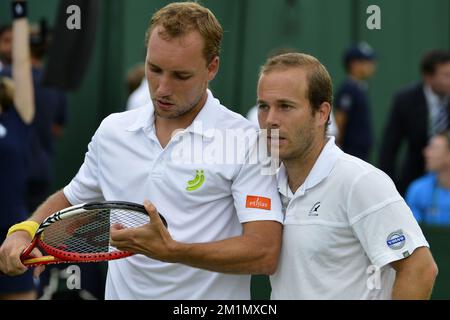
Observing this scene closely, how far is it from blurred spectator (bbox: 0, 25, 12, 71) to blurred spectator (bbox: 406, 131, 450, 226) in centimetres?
357

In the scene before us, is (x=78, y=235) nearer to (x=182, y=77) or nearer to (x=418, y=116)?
(x=182, y=77)

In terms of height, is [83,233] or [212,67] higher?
[212,67]

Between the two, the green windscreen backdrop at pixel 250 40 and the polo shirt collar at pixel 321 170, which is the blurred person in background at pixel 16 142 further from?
the polo shirt collar at pixel 321 170

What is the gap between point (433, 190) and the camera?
8.09 meters

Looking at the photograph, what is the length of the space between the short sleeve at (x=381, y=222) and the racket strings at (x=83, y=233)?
0.95 m

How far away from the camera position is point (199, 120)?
14.5ft

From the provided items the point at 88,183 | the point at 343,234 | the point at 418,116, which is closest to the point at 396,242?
the point at 343,234

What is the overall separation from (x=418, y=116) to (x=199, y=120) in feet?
16.9

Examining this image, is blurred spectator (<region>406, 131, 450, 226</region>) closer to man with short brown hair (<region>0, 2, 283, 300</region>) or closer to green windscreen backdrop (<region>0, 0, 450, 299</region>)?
green windscreen backdrop (<region>0, 0, 450, 299</region>)

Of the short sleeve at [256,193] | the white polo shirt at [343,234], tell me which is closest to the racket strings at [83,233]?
the short sleeve at [256,193]

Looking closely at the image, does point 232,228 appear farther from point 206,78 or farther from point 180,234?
point 206,78

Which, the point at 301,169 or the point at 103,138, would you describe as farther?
the point at 103,138
